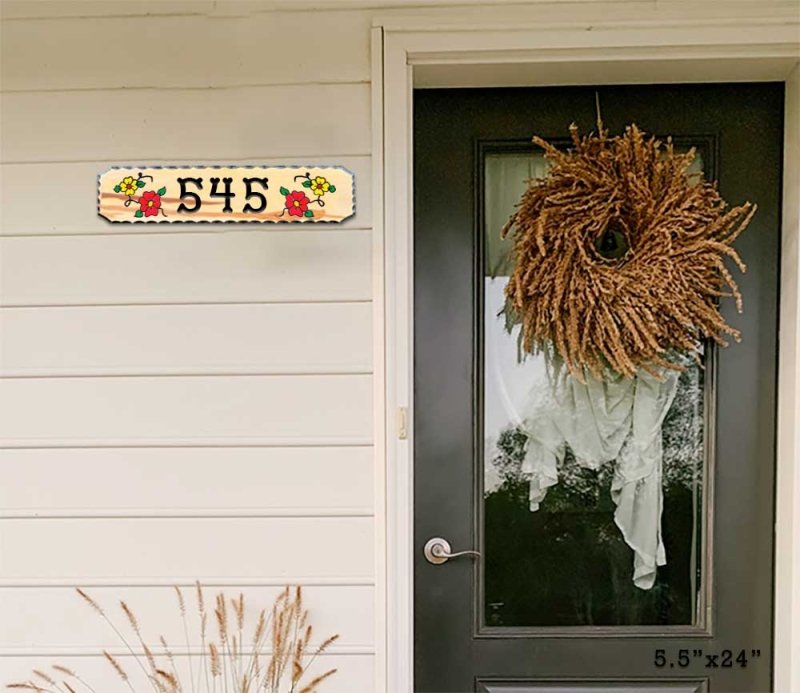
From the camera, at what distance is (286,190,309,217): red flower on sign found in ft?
4.33

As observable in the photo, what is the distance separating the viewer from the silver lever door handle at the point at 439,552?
145 cm

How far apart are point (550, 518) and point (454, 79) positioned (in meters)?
1.05

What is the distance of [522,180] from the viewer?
1456 millimetres

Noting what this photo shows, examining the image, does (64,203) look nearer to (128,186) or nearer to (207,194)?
(128,186)

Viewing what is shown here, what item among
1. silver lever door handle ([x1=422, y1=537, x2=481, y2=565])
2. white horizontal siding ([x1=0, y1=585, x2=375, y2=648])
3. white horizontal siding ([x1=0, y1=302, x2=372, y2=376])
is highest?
white horizontal siding ([x1=0, y1=302, x2=372, y2=376])

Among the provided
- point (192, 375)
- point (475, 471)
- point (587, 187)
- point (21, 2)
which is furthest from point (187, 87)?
point (475, 471)

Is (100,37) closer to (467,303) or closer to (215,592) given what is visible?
(467,303)

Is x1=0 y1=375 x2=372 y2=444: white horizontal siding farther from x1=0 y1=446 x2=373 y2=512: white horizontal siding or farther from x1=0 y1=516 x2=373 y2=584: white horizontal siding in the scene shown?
x1=0 y1=516 x2=373 y2=584: white horizontal siding

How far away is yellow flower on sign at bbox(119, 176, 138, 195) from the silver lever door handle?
1.04 metres

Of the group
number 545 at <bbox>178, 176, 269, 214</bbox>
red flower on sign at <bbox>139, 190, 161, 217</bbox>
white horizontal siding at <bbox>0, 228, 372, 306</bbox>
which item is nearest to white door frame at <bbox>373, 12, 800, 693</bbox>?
white horizontal siding at <bbox>0, 228, 372, 306</bbox>

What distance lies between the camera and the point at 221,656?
1.34 m

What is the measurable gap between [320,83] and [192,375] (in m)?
0.69

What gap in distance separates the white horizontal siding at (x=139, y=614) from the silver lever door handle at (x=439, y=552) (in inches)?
7.2

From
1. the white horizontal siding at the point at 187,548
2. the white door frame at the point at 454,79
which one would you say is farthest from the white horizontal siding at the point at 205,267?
the white horizontal siding at the point at 187,548
